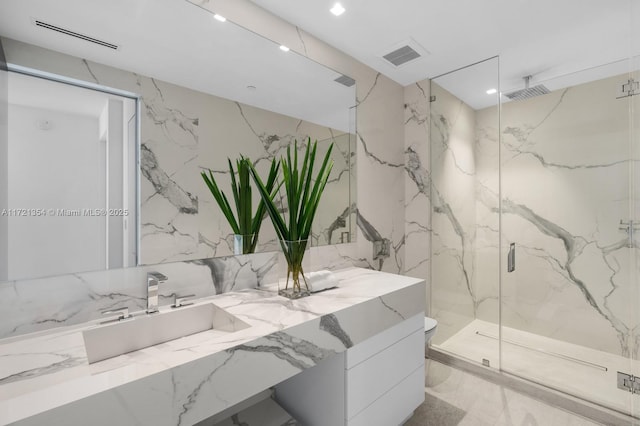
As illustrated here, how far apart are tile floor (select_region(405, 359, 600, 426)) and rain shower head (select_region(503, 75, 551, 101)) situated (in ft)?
7.11

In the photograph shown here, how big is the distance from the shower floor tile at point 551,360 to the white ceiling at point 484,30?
1.97m

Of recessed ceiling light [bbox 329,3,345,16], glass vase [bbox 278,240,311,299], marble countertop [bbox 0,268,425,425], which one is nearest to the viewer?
marble countertop [bbox 0,268,425,425]

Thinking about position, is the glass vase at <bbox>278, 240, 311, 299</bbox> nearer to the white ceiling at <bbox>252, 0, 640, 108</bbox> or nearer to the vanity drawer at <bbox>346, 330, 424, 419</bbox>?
the vanity drawer at <bbox>346, 330, 424, 419</bbox>

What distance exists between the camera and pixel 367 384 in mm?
1361

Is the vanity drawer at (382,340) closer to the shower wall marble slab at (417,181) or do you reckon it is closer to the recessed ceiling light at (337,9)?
the shower wall marble slab at (417,181)

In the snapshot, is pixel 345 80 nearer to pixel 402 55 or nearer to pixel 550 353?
pixel 402 55

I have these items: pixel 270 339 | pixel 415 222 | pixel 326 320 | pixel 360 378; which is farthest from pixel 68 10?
pixel 415 222

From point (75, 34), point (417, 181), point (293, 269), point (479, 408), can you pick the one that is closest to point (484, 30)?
point (417, 181)

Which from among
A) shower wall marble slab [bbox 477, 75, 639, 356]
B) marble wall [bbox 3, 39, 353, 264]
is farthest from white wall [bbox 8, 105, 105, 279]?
shower wall marble slab [bbox 477, 75, 639, 356]

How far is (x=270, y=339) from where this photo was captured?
985mm

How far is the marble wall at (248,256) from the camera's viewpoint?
1.06m

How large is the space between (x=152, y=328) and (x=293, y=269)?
0.62m

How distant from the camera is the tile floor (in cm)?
172

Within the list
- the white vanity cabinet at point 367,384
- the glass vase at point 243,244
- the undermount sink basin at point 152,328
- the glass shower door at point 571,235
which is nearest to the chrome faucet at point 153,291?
the undermount sink basin at point 152,328
